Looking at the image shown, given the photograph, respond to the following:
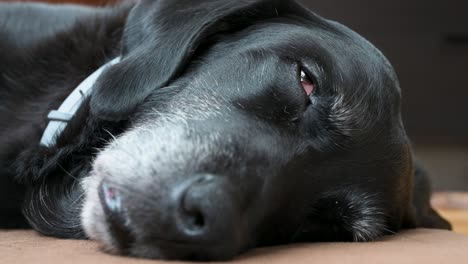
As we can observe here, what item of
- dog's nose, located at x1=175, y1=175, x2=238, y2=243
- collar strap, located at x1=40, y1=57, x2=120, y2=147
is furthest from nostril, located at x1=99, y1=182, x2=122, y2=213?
collar strap, located at x1=40, y1=57, x2=120, y2=147

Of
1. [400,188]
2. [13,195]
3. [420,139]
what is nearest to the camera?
[400,188]

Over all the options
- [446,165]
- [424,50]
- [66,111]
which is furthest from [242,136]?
[446,165]

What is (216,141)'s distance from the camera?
1932 millimetres

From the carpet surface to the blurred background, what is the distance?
4.80 meters

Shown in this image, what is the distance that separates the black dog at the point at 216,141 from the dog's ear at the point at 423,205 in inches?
3.5

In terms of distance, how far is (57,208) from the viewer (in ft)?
7.79

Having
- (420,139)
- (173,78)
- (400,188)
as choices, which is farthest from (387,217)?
(420,139)

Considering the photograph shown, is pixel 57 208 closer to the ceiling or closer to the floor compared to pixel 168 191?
closer to the floor

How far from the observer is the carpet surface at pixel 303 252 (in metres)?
1.80

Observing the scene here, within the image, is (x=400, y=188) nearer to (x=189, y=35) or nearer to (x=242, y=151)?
(x=242, y=151)

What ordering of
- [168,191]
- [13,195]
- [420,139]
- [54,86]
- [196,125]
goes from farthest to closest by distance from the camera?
[420,139]
[54,86]
[13,195]
[196,125]
[168,191]

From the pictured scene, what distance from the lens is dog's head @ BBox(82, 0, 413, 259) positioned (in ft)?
5.85

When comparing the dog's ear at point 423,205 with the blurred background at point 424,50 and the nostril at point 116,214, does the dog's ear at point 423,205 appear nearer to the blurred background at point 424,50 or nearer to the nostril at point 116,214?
the nostril at point 116,214

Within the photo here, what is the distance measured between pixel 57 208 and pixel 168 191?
738 millimetres
